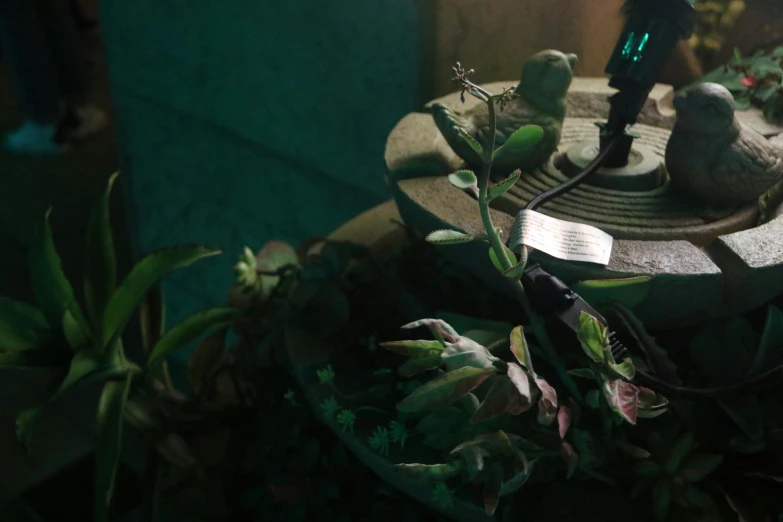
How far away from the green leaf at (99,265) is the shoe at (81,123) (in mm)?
2467

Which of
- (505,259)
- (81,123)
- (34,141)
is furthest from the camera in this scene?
(81,123)

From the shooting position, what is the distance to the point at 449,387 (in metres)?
0.68

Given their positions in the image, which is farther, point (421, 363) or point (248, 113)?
point (248, 113)

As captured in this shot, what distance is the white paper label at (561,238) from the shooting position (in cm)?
82

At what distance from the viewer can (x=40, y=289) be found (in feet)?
3.55

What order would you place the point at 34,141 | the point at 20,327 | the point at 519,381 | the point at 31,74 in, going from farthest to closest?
the point at 34,141, the point at 31,74, the point at 20,327, the point at 519,381

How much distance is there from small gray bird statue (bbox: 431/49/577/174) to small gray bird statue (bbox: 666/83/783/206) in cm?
17

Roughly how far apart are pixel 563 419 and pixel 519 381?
0.11 m

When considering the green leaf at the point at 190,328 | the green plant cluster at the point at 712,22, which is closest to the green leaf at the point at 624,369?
the green leaf at the point at 190,328

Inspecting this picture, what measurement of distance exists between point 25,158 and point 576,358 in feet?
10.0

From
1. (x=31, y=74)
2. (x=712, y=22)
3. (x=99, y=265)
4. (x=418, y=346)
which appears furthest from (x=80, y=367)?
(x=31, y=74)

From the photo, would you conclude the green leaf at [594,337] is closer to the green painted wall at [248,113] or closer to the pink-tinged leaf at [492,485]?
the pink-tinged leaf at [492,485]

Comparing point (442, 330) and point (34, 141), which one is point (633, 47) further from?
point (34, 141)

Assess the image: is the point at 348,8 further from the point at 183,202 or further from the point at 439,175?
the point at 183,202
